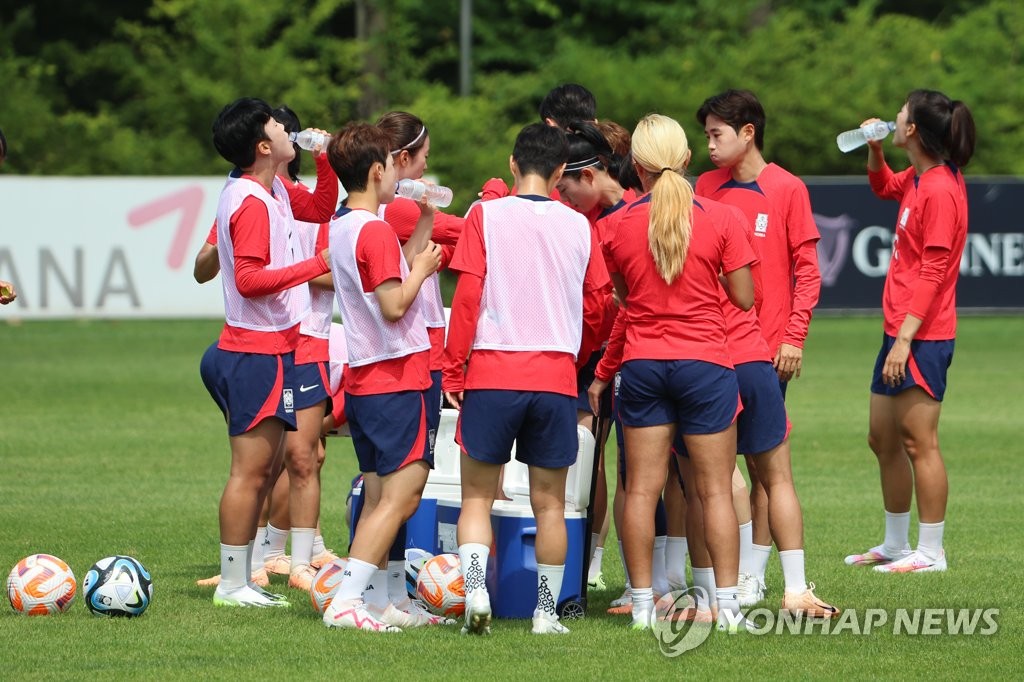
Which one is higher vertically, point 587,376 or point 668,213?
point 668,213

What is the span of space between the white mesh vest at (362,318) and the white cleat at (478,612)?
1.03 metres

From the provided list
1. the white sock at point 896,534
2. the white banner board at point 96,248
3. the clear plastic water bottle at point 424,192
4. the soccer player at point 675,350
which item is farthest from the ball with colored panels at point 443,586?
the white banner board at point 96,248

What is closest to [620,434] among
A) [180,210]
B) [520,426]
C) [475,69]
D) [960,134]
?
[520,426]

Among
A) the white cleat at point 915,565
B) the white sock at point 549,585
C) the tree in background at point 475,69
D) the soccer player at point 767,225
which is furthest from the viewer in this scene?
the tree in background at point 475,69

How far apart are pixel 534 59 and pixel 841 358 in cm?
1947

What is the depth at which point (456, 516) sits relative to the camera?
720 centimetres

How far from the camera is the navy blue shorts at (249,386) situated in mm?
6961

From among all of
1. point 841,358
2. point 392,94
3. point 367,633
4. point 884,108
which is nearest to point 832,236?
point 841,358

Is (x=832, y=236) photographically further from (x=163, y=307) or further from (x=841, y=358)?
(x=163, y=307)

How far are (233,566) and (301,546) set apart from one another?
70 cm

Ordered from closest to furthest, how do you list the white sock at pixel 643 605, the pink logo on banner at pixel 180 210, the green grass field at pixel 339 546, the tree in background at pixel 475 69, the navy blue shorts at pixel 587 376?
1. the green grass field at pixel 339 546
2. the white sock at pixel 643 605
3. the navy blue shorts at pixel 587 376
4. the pink logo on banner at pixel 180 210
5. the tree in background at pixel 475 69

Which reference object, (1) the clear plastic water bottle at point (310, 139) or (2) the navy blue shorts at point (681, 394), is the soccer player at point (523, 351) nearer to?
(2) the navy blue shorts at point (681, 394)

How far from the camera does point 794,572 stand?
267 inches

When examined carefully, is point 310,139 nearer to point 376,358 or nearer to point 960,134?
point 376,358
